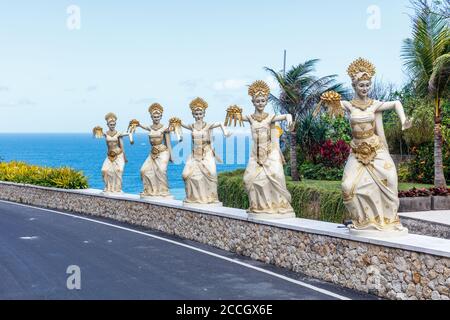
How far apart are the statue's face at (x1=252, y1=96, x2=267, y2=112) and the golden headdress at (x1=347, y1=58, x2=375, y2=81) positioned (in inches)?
110

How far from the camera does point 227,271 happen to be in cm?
1142

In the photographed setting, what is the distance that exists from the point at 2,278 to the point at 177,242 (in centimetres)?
472

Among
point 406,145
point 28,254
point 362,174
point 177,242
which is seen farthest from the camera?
point 406,145

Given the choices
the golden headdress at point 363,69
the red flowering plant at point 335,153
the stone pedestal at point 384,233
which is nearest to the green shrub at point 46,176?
the red flowering plant at point 335,153

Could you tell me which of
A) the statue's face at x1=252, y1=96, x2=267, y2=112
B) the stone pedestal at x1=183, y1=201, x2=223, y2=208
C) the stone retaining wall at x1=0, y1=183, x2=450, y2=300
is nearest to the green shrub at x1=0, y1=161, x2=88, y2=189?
the stone retaining wall at x1=0, y1=183, x2=450, y2=300

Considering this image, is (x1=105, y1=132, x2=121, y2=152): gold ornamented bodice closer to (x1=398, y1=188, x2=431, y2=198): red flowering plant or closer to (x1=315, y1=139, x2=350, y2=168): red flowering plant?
(x1=398, y1=188, x2=431, y2=198): red flowering plant

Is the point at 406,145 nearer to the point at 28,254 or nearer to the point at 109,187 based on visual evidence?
the point at 109,187

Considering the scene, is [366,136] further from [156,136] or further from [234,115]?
[156,136]

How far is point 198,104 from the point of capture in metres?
15.4

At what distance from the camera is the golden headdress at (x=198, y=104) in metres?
15.4

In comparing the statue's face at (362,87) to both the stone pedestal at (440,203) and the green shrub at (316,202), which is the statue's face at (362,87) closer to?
the green shrub at (316,202)

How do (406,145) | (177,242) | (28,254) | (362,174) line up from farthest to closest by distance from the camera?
(406,145) < (177,242) < (28,254) < (362,174)

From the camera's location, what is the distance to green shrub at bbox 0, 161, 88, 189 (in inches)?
928

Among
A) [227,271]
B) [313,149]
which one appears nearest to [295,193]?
[313,149]
